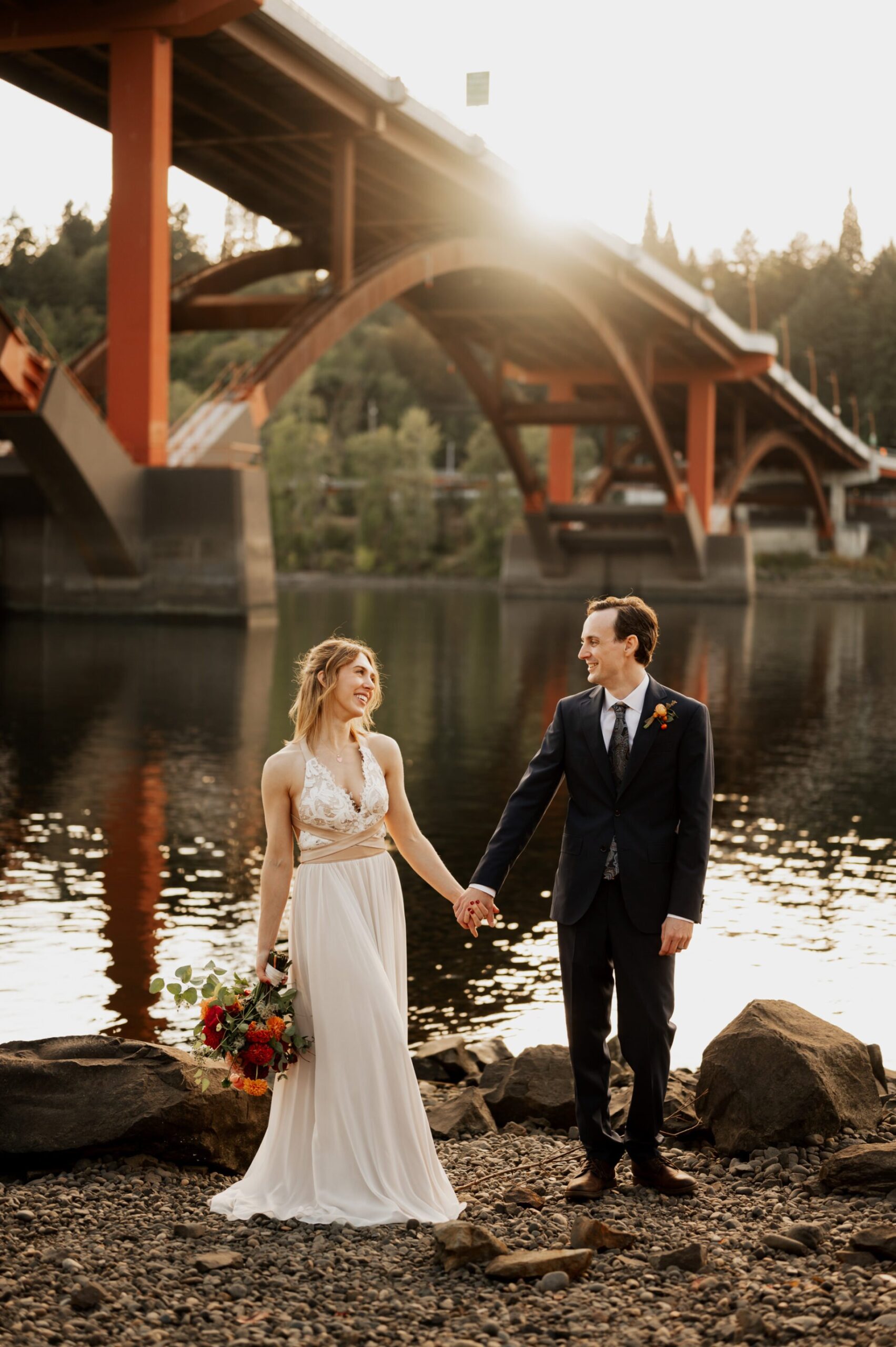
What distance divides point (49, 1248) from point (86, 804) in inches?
336

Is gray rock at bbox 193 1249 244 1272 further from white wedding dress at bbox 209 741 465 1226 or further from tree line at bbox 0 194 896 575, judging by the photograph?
tree line at bbox 0 194 896 575

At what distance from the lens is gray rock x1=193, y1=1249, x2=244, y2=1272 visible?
3.99m

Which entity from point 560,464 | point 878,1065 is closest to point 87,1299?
point 878,1065

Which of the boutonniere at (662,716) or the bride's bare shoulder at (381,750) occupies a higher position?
the boutonniere at (662,716)

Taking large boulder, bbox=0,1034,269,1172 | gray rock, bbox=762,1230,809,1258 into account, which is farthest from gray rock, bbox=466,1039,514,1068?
gray rock, bbox=762,1230,809,1258

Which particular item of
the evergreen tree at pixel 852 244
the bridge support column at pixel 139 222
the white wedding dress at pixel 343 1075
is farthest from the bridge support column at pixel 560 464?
the white wedding dress at pixel 343 1075

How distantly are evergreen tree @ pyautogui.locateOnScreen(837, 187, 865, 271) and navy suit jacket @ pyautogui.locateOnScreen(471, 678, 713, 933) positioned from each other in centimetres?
11200

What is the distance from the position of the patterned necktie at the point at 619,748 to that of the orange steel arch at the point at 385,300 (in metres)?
26.7

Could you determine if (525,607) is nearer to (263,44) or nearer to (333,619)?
(333,619)

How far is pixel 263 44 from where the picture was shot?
27.8 metres

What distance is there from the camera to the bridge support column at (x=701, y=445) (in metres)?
61.1

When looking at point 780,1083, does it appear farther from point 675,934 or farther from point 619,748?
point 619,748

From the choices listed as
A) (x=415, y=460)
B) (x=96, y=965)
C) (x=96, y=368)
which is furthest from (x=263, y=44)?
(x=415, y=460)

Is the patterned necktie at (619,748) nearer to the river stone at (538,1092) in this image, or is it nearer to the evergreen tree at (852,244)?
the river stone at (538,1092)
